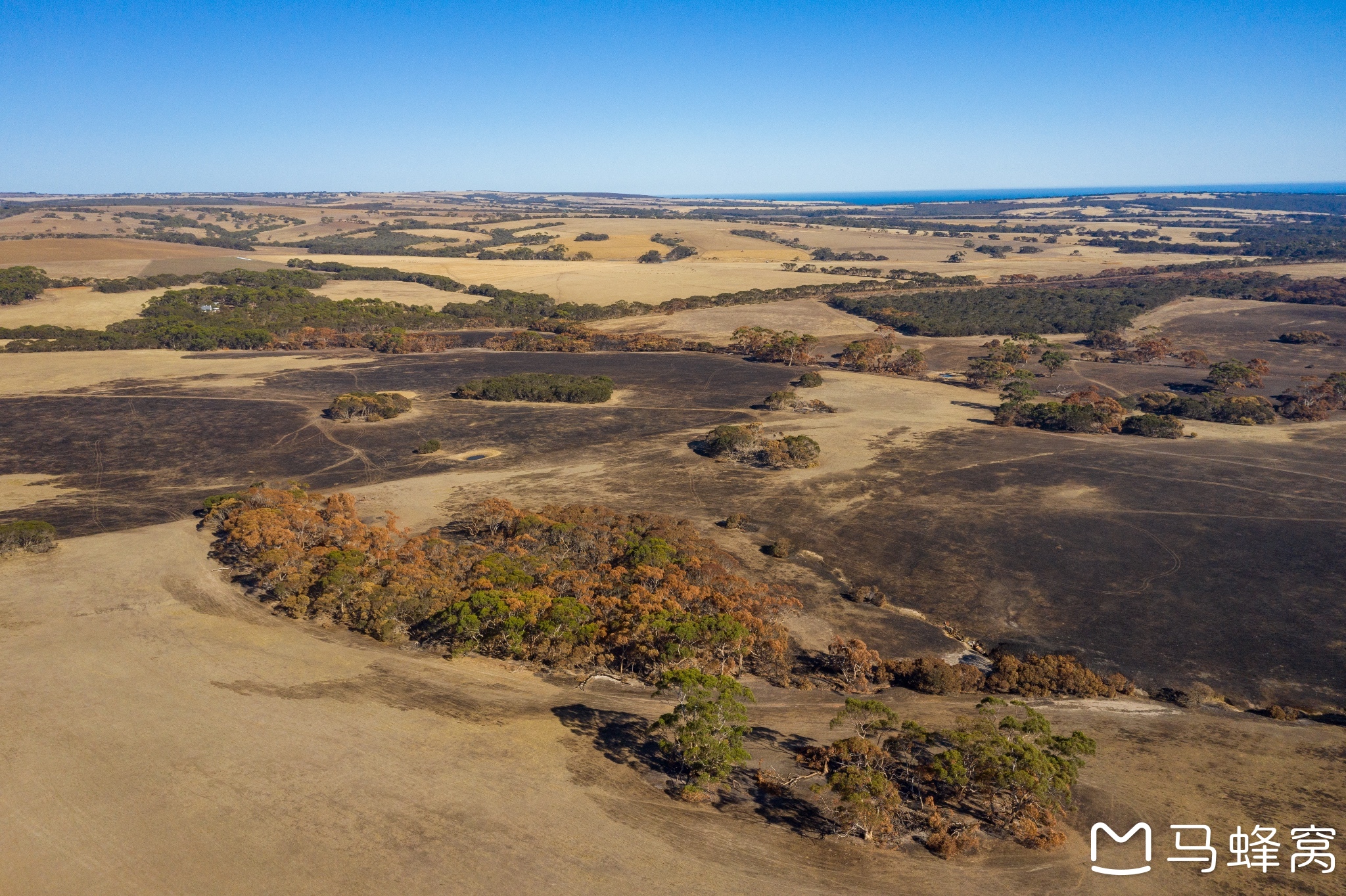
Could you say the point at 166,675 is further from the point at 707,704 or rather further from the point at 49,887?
the point at 707,704

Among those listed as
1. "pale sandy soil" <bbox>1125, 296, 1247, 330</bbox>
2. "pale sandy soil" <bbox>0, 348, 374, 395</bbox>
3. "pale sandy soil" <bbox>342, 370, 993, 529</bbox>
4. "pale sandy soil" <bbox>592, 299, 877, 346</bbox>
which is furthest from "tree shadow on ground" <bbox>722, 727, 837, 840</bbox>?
"pale sandy soil" <bbox>1125, 296, 1247, 330</bbox>

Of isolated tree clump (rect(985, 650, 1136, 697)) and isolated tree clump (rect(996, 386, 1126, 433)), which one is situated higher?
isolated tree clump (rect(996, 386, 1126, 433))

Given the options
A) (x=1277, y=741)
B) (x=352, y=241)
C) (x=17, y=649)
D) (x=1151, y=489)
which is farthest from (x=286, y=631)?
(x=352, y=241)

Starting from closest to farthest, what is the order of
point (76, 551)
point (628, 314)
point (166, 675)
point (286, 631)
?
point (166, 675) → point (286, 631) → point (76, 551) → point (628, 314)

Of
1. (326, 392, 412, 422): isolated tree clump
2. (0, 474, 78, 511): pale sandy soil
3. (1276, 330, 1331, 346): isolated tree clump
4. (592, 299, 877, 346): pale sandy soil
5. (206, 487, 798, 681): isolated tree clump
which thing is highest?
(592, 299, 877, 346): pale sandy soil

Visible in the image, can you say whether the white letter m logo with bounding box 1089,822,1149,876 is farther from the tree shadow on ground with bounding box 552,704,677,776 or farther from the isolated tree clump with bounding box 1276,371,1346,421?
the isolated tree clump with bounding box 1276,371,1346,421

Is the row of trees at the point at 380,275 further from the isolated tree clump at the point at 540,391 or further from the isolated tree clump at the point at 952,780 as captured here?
the isolated tree clump at the point at 952,780

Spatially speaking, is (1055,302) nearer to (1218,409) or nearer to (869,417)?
(1218,409)
